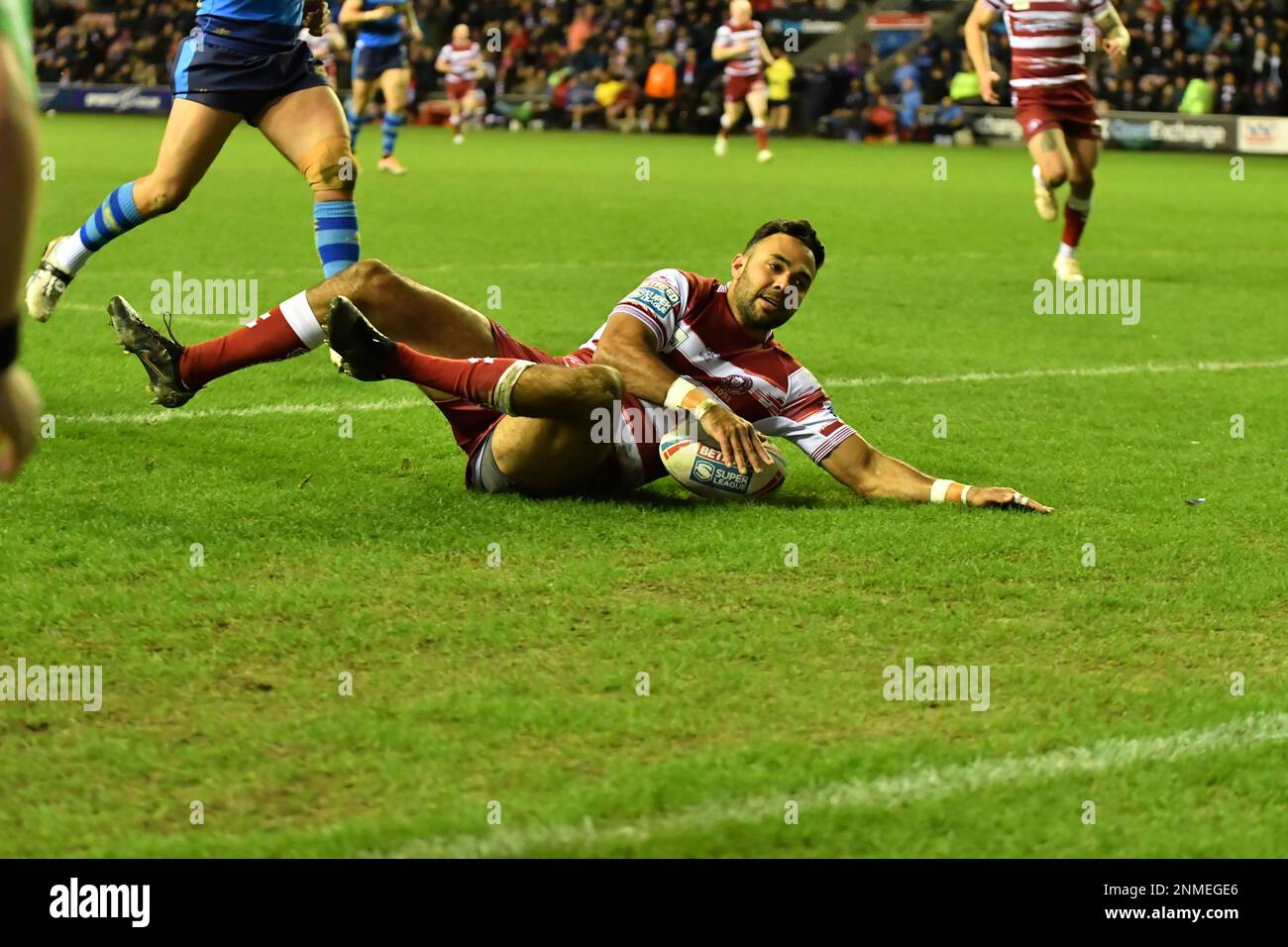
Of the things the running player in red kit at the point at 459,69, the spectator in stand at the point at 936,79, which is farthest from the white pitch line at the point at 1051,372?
the spectator in stand at the point at 936,79

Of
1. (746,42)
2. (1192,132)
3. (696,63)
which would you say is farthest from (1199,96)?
(696,63)

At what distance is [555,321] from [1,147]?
780cm

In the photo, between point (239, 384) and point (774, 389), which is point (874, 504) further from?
point (239, 384)

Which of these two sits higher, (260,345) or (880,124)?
(260,345)

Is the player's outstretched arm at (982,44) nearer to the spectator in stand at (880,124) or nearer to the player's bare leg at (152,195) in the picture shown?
the player's bare leg at (152,195)

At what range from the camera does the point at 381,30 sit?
1977 centimetres

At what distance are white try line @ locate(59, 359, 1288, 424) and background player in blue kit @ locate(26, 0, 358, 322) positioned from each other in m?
0.73

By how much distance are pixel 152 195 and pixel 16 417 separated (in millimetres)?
5254

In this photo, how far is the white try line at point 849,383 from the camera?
6.65 m

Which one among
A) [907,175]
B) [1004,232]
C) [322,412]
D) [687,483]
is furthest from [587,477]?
[907,175]

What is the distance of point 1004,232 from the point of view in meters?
15.6

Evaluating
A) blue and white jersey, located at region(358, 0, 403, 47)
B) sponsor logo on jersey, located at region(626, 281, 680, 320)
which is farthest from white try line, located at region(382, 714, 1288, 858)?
blue and white jersey, located at region(358, 0, 403, 47)

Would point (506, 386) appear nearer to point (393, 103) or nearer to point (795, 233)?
point (795, 233)

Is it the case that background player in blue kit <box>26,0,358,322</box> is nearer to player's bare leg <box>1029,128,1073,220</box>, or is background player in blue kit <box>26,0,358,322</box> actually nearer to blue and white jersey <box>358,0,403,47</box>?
player's bare leg <box>1029,128,1073,220</box>
